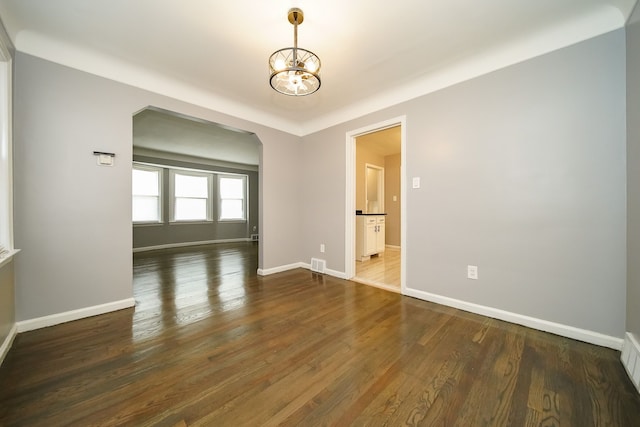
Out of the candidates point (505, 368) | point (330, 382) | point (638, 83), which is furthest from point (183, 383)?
point (638, 83)

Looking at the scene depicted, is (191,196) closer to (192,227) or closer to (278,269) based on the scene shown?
(192,227)

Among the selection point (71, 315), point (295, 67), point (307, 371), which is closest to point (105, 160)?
point (71, 315)

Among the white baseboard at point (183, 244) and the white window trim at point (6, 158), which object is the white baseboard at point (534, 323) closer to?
the white window trim at point (6, 158)

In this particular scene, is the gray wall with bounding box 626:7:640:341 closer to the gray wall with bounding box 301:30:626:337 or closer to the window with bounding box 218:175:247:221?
the gray wall with bounding box 301:30:626:337

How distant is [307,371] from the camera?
1540 mm

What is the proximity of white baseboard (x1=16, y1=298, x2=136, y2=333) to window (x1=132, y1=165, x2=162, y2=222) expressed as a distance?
451 centimetres

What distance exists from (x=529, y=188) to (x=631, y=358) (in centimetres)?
129

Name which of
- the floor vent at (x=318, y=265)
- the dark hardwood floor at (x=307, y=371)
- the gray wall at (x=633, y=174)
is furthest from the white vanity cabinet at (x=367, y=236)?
the gray wall at (x=633, y=174)

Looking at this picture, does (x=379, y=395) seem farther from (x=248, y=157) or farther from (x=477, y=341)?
(x=248, y=157)

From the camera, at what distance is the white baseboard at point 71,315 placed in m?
2.04

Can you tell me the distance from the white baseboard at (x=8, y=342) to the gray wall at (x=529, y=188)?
3.47 meters

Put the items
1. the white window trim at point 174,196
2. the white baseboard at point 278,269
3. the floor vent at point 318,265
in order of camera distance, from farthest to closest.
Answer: the white window trim at point 174,196 → the floor vent at point 318,265 → the white baseboard at point 278,269

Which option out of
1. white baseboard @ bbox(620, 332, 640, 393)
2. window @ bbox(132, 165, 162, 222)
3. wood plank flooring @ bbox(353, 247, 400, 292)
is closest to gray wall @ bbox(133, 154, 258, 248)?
window @ bbox(132, 165, 162, 222)

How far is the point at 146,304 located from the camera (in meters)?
2.61
